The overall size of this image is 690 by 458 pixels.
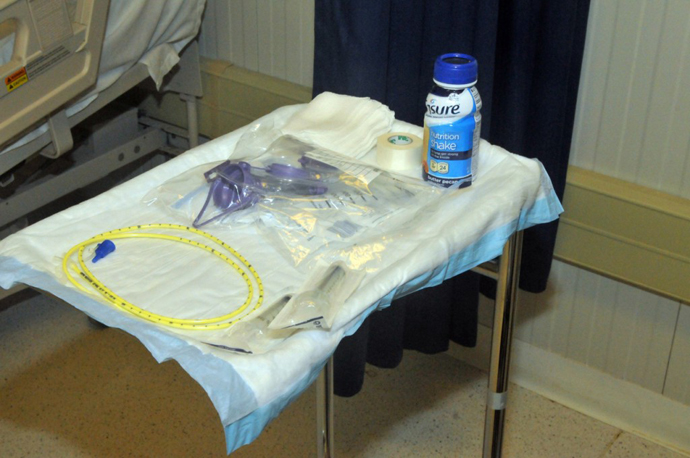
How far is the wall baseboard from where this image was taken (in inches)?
71.9

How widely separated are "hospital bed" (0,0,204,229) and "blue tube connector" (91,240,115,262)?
607 millimetres

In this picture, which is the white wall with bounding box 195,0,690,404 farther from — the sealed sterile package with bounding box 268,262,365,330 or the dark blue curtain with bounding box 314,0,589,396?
the sealed sterile package with bounding box 268,262,365,330

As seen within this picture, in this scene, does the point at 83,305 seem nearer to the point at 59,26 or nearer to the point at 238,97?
the point at 59,26

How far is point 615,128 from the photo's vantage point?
64.2 inches

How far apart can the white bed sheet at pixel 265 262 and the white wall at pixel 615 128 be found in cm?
46

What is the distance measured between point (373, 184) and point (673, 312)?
0.86 m

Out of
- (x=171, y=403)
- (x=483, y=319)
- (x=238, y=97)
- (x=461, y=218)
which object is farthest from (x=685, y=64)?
(x=171, y=403)

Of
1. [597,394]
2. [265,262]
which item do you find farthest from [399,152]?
[597,394]

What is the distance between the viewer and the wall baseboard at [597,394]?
183 centimetres

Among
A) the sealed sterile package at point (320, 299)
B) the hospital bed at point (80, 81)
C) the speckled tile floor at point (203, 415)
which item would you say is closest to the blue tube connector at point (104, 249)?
the sealed sterile package at point (320, 299)

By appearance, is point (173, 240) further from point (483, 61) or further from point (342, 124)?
point (483, 61)

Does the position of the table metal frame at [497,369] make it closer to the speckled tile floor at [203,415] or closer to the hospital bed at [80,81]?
the speckled tile floor at [203,415]

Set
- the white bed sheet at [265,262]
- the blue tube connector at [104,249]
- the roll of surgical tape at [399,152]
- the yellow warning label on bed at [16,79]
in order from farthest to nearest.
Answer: the yellow warning label on bed at [16,79] → the roll of surgical tape at [399,152] → the blue tube connector at [104,249] → the white bed sheet at [265,262]

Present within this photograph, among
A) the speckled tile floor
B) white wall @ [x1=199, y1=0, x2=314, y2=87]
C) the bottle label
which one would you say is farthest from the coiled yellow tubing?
white wall @ [x1=199, y1=0, x2=314, y2=87]
